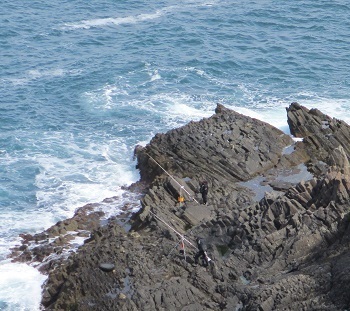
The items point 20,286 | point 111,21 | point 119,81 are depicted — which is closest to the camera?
point 20,286

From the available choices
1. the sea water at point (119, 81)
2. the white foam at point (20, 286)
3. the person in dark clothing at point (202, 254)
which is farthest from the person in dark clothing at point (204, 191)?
the white foam at point (20, 286)

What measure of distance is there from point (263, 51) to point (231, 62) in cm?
480

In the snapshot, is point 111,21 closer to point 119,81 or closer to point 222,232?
point 119,81

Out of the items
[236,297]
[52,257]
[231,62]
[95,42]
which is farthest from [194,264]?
[95,42]

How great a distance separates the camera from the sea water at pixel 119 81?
53500 mm

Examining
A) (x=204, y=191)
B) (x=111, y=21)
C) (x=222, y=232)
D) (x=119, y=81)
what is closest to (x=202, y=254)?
(x=222, y=232)

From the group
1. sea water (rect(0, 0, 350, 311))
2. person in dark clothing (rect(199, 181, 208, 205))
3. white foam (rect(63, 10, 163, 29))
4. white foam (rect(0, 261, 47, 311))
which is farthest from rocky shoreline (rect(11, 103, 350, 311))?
white foam (rect(63, 10, 163, 29))

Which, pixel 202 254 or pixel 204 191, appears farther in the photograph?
pixel 204 191

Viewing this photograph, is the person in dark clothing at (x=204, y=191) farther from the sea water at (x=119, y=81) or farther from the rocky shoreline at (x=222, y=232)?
the sea water at (x=119, y=81)

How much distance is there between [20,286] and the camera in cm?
Result: 4222

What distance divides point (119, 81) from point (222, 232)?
1270 inches

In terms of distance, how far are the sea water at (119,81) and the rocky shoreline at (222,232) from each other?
2.68m

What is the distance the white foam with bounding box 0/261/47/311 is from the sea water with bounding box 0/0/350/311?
0.25 feet

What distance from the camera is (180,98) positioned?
67125 mm
